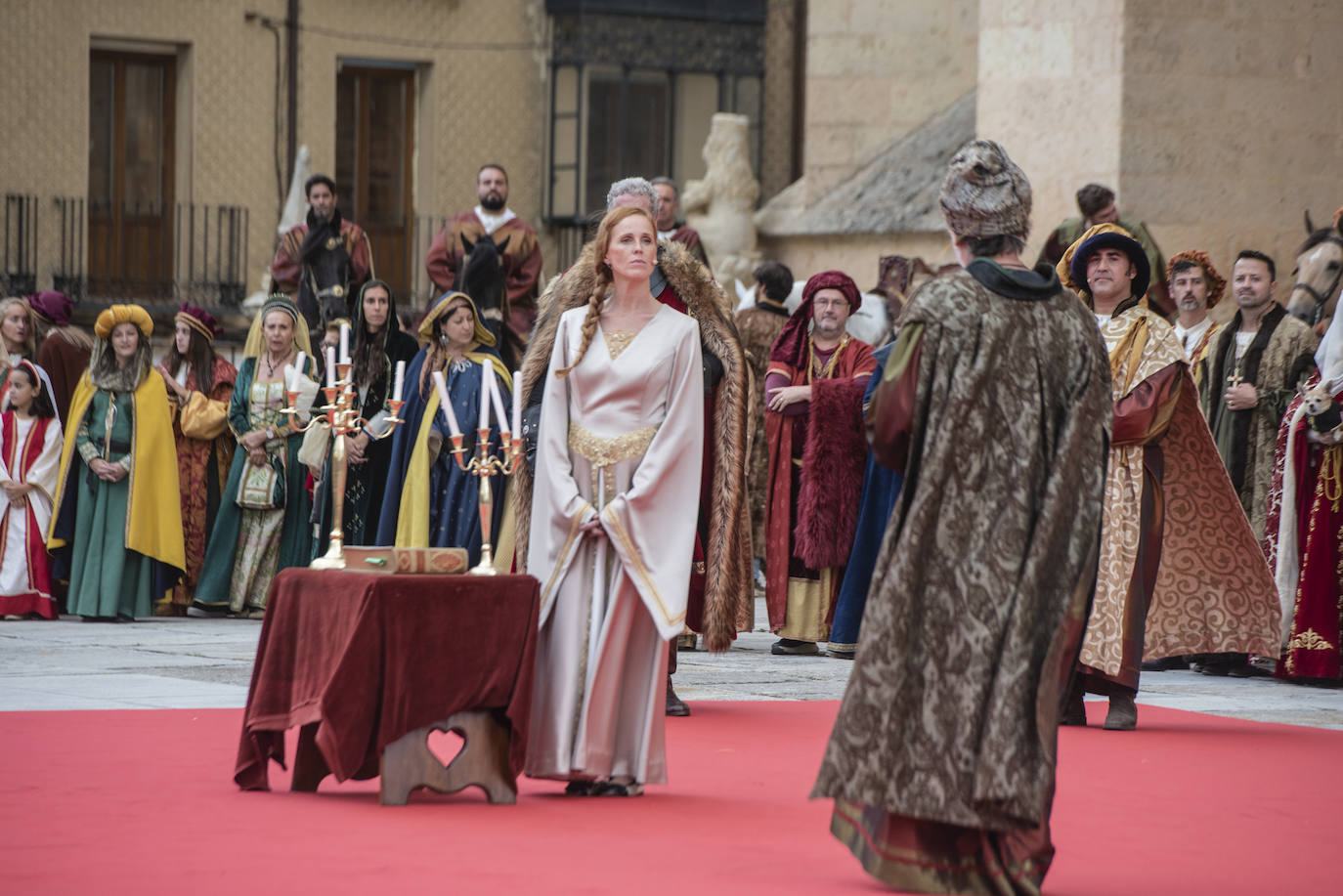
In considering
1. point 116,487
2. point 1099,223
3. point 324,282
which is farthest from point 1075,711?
point 324,282

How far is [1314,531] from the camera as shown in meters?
9.55

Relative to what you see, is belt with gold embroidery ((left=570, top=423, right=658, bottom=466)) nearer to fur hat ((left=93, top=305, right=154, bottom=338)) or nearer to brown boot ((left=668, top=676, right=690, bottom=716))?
brown boot ((left=668, top=676, right=690, bottom=716))

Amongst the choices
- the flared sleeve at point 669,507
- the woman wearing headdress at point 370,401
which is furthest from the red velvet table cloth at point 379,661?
the woman wearing headdress at point 370,401

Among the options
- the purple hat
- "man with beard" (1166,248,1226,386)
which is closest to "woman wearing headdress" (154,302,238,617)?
the purple hat

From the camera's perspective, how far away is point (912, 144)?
19.5 metres

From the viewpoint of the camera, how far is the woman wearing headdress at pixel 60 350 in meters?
12.7

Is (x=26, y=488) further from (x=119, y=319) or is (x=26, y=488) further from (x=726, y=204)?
(x=726, y=204)

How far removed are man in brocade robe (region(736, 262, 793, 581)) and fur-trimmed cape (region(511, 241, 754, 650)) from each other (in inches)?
145

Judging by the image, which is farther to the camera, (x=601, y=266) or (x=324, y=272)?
(x=324, y=272)

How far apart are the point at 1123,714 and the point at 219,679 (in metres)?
3.48

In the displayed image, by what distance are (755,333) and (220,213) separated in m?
12.8

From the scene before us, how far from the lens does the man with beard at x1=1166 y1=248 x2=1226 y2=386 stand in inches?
414

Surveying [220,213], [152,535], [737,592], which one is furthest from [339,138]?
[737,592]

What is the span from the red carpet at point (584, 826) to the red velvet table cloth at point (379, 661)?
0.61ft
